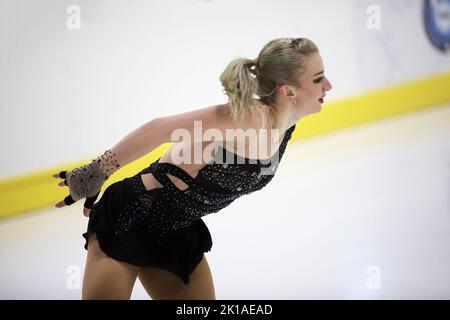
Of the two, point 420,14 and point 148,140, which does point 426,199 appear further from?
point 148,140

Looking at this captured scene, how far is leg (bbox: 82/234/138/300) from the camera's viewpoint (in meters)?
2.23

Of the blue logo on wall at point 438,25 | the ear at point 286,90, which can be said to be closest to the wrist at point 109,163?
the ear at point 286,90

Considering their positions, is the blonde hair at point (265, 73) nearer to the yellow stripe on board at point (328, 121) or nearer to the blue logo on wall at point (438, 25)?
the yellow stripe on board at point (328, 121)

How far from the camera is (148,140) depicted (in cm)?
224

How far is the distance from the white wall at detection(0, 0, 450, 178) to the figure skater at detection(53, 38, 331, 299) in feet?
3.47

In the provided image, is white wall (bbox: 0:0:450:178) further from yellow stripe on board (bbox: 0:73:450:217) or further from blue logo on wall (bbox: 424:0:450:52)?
blue logo on wall (bbox: 424:0:450:52)

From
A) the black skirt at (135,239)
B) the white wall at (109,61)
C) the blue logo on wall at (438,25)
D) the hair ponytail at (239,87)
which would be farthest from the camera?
the blue logo on wall at (438,25)

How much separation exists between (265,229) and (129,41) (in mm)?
1100

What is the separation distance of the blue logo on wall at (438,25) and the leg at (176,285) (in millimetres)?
2588

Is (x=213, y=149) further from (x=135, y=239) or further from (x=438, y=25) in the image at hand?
(x=438, y=25)

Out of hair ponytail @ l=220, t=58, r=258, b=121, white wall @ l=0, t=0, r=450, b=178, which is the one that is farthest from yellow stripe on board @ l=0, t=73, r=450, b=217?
hair ponytail @ l=220, t=58, r=258, b=121

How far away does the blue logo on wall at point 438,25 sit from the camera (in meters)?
4.36
